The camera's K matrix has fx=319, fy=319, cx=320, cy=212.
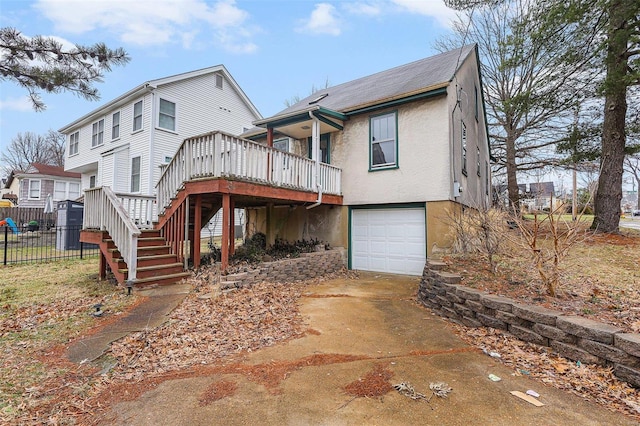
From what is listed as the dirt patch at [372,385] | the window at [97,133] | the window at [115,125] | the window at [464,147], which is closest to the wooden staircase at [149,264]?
the dirt patch at [372,385]

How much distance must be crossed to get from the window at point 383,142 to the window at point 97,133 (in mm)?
15710

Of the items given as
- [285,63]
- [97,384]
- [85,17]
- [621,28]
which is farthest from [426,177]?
[285,63]

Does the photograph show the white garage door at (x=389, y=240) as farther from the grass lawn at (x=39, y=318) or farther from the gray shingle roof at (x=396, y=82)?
the grass lawn at (x=39, y=318)

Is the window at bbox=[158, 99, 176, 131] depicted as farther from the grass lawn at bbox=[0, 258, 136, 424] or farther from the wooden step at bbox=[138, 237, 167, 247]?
the wooden step at bbox=[138, 237, 167, 247]

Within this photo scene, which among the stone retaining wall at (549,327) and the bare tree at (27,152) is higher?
the bare tree at (27,152)

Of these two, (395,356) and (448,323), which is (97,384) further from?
(448,323)

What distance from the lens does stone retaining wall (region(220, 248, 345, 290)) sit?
6.60 meters

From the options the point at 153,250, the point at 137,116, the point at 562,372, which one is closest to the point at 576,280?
the point at 562,372

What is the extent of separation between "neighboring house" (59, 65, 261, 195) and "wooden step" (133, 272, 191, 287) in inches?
351

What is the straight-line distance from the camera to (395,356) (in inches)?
143

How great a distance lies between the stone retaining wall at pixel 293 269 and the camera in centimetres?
660

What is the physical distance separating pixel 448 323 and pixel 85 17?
9.84 meters

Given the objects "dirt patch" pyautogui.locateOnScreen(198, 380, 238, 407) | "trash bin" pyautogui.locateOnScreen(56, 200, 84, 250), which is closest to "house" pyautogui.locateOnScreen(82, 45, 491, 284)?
"dirt patch" pyautogui.locateOnScreen(198, 380, 238, 407)

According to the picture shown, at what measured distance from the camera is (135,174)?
1539cm
